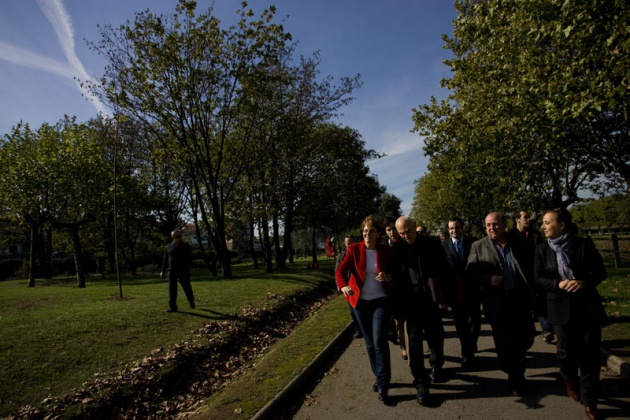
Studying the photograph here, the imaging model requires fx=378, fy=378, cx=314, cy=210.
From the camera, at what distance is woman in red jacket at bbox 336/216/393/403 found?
15.2 feet

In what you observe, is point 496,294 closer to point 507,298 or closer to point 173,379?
point 507,298

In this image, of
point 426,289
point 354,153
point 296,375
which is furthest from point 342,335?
point 354,153

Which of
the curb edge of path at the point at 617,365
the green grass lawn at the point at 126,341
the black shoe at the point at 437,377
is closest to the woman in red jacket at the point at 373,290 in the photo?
the black shoe at the point at 437,377

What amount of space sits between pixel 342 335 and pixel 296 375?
262 centimetres

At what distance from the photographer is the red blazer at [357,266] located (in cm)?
484

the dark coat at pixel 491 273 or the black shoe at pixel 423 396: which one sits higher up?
the dark coat at pixel 491 273

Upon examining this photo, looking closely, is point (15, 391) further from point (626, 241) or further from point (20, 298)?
point (626, 241)

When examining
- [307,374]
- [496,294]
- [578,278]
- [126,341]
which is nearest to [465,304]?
[496,294]

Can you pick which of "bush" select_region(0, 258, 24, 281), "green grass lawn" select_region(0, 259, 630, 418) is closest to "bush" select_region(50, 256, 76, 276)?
"bush" select_region(0, 258, 24, 281)

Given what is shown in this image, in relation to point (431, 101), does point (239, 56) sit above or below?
above

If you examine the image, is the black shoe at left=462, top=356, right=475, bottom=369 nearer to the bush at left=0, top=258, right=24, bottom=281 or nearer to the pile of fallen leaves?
the pile of fallen leaves

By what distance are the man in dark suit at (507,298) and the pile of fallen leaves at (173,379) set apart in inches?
167

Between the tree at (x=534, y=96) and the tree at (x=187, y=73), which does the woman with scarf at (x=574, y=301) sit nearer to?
the tree at (x=534, y=96)

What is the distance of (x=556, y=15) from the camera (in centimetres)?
729
